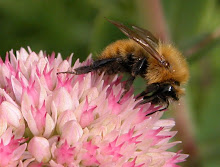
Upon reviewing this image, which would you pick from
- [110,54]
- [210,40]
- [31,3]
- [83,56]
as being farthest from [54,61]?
[31,3]

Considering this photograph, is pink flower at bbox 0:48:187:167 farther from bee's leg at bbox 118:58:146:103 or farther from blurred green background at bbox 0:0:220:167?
blurred green background at bbox 0:0:220:167

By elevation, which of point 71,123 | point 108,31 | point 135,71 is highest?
point 108,31

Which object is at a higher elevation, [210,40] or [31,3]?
[31,3]

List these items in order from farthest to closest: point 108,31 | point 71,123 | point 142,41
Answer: point 108,31 → point 142,41 → point 71,123

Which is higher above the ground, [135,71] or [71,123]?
[135,71]

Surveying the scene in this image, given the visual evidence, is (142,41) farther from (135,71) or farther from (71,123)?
(71,123)

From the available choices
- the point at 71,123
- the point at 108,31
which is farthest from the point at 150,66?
the point at 108,31

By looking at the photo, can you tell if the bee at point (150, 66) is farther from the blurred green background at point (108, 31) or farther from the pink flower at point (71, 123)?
the blurred green background at point (108, 31)

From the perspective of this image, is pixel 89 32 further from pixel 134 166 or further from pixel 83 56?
pixel 134 166
